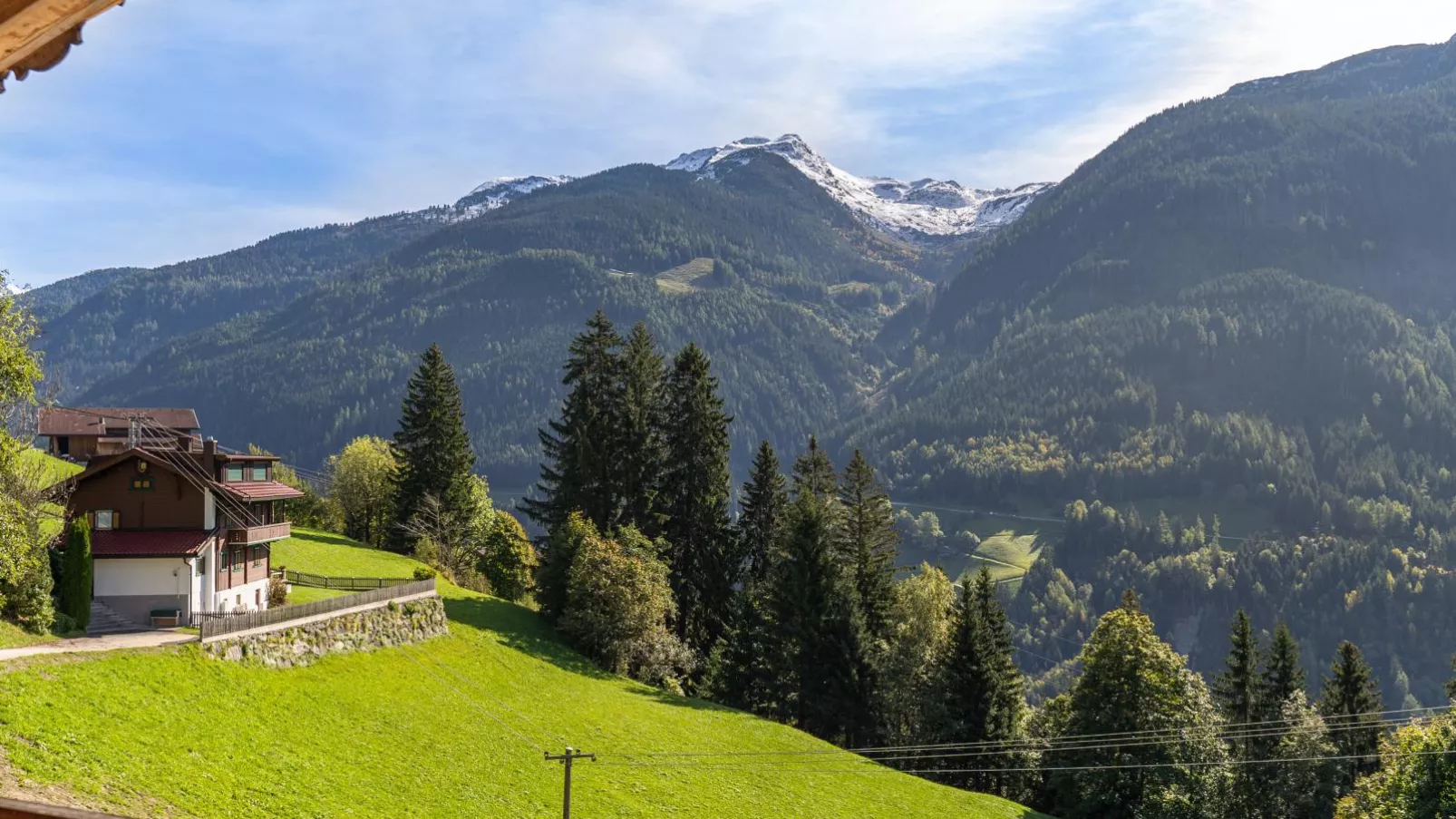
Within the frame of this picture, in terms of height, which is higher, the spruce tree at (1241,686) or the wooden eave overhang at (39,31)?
the wooden eave overhang at (39,31)

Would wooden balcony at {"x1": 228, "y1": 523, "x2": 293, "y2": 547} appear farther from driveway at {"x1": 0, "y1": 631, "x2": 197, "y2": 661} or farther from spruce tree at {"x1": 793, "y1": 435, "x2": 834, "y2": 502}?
spruce tree at {"x1": 793, "y1": 435, "x2": 834, "y2": 502}

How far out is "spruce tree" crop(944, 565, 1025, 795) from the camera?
6944cm

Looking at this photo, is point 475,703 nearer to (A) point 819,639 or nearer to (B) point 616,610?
(B) point 616,610

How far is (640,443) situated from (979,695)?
92.3 ft

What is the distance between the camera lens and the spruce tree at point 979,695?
6944cm

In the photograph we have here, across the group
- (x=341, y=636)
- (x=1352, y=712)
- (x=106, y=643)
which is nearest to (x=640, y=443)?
(x=341, y=636)

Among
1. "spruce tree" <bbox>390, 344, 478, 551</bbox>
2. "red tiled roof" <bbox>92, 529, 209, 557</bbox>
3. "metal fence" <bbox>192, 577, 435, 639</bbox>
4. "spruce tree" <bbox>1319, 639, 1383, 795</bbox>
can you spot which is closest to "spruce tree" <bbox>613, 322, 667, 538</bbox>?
"spruce tree" <bbox>390, 344, 478, 551</bbox>

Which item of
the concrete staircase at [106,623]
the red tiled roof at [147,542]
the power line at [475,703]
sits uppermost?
the red tiled roof at [147,542]

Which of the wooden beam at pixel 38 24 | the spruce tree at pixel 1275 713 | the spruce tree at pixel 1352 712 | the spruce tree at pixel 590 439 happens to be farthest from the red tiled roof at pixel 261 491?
the spruce tree at pixel 1352 712

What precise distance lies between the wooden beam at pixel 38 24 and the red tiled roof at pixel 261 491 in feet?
174

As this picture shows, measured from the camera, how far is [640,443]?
257ft

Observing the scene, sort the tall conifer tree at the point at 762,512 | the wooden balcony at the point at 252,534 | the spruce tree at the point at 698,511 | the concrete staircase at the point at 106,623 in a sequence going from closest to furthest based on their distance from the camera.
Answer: the concrete staircase at the point at 106,623
the wooden balcony at the point at 252,534
the spruce tree at the point at 698,511
the tall conifer tree at the point at 762,512

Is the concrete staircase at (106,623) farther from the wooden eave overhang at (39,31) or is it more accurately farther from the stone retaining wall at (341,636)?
the wooden eave overhang at (39,31)

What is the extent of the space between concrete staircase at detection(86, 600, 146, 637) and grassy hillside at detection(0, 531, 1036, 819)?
7038 millimetres
